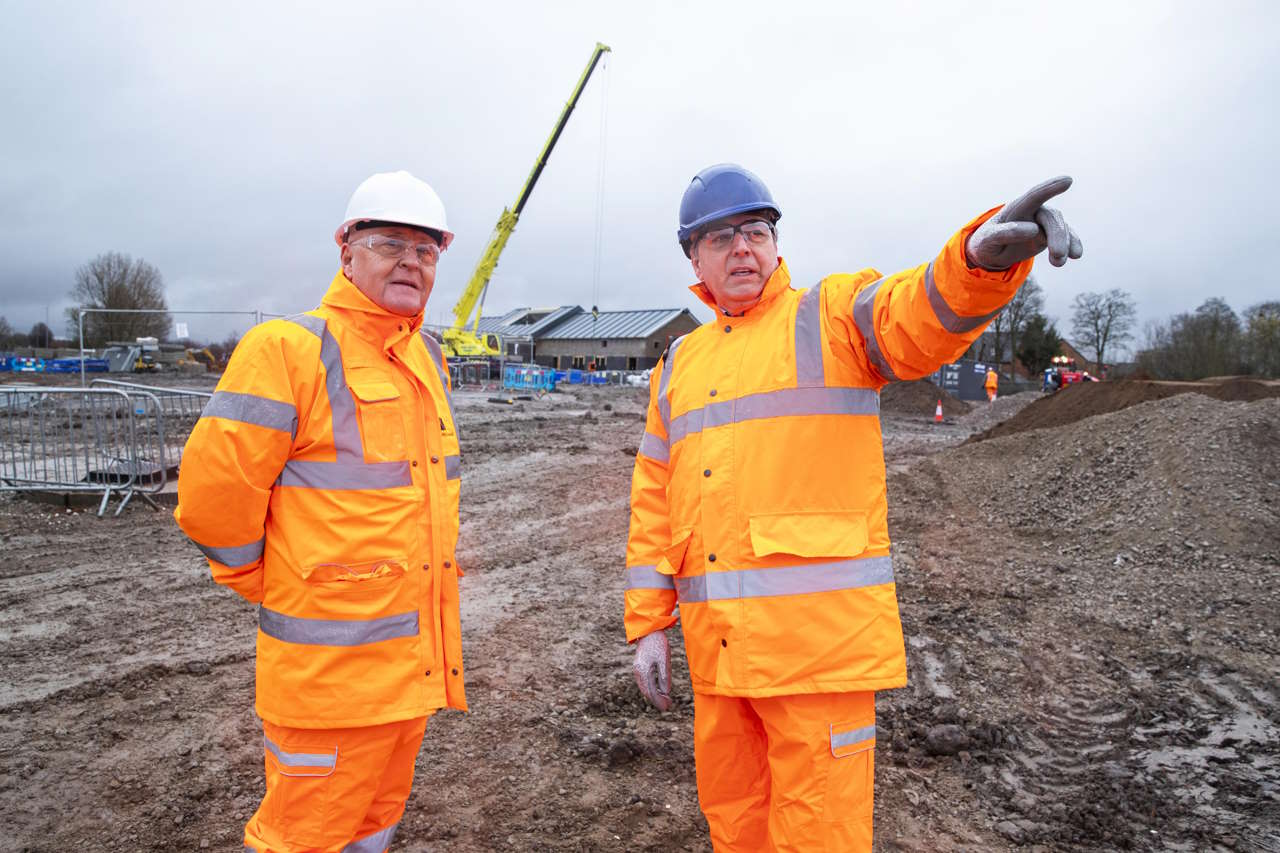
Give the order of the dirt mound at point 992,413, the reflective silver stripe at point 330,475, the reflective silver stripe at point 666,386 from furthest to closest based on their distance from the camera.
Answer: the dirt mound at point 992,413, the reflective silver stripe at point 666,386, the reflective silver stripe at point 330,475

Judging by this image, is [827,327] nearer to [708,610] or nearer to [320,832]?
[708,610]

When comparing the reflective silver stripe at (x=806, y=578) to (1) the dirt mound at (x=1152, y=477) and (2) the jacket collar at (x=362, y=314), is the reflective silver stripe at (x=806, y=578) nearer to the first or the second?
(2) the jacket collar at (x=362, y=314)

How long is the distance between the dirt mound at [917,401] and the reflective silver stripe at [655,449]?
1044 inches

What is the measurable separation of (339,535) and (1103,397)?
1746cm

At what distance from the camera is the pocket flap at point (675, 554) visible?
2541 mm

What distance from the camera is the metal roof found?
178ft

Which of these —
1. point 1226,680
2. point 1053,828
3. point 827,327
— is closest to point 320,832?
point 827,327

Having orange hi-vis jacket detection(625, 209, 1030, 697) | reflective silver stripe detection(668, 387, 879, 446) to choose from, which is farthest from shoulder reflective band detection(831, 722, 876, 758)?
reflective silver stripe detection(668, 387, 879, 446)

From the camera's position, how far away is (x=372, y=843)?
2.44 meters

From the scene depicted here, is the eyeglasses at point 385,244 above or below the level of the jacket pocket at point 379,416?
above

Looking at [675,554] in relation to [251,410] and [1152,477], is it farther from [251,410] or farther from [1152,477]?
[1152,477]

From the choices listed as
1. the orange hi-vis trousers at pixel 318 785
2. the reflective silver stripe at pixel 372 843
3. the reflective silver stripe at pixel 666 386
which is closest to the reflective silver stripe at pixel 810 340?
the reflective silver stripe at pixel 666 386

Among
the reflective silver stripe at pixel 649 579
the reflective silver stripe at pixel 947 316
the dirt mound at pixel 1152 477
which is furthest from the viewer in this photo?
the dirt mound at pixel 1152 477

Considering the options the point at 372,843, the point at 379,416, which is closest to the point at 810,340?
the point at 379,416
